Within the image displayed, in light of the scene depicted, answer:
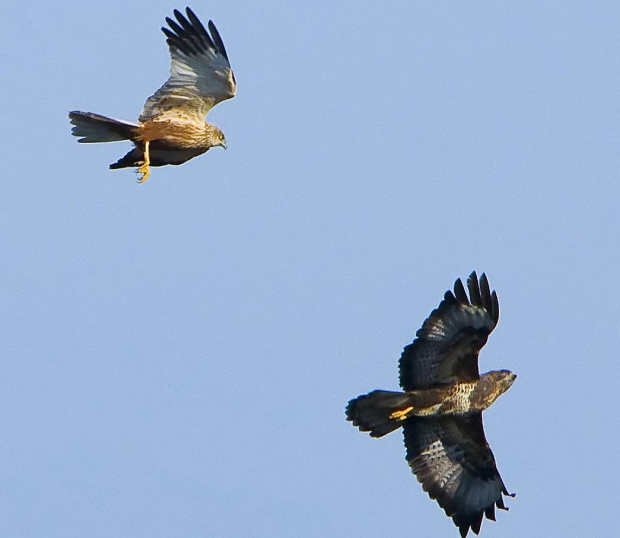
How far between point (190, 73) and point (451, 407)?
506cm

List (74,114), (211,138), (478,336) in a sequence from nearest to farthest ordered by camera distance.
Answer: (478,336), (74,114), (211,138)

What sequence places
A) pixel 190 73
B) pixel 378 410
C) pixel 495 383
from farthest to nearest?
pixel 190 73 → pixel 495 383 → pixel 378 410

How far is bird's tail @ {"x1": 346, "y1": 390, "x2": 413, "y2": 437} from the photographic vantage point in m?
15.1

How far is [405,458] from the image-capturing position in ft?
52.1

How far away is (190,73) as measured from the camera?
56.5 ft

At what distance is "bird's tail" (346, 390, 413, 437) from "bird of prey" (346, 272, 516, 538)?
10 mm

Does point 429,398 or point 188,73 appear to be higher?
point 188,73

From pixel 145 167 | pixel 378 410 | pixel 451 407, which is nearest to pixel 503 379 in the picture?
pixel 451 407

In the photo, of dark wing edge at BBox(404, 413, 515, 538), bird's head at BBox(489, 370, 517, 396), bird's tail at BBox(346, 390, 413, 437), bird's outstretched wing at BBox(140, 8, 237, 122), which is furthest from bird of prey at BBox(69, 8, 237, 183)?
bird's head at BBox(489, 370, 517, 396)

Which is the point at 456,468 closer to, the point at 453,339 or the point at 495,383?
the point at 495,383

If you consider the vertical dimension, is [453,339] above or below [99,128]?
below

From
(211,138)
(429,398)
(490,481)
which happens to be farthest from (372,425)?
(211,138)

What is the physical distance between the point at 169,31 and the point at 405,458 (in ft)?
18.6

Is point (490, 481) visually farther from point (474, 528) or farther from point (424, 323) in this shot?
point (424, 323)
